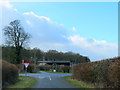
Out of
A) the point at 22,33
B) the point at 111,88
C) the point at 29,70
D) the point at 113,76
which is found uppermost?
the point at 22,33

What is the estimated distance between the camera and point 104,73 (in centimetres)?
1441

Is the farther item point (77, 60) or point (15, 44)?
point (77, 60)

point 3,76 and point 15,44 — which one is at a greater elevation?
point 15,44

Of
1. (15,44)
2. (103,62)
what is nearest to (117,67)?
(103,62)

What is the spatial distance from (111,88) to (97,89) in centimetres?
214

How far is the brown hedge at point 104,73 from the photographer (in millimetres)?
Result: 11188

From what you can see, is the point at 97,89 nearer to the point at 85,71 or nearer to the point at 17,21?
the point at 85,71

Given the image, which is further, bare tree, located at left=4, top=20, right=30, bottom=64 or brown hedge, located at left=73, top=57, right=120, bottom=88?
bare tree, located at left=4, top=20, right=30, bottom=64

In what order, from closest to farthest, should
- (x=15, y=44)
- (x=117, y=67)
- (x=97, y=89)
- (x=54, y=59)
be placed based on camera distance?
1. (x=117, y=67)
2. (x=97, y=89)
3. (x=15, y=44)
4. (x=54, y=59)

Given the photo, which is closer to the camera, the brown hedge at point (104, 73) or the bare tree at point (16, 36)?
the brown hedge at point (104, 73)

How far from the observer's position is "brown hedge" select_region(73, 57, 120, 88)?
36.7ft

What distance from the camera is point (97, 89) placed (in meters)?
14.4

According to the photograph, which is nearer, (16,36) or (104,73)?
(104,73)

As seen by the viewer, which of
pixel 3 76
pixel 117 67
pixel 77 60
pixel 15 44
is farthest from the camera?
pixel 77 60
